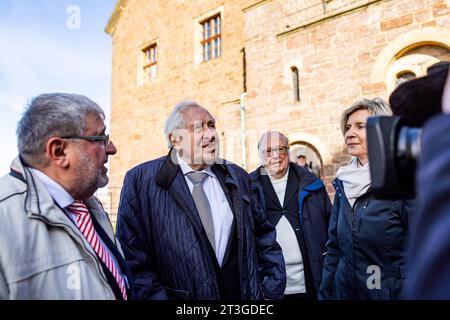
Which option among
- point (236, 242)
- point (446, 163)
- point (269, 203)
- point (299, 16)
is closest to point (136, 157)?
point (299, 16)

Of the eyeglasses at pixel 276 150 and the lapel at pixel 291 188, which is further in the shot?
the eyeglasses at pixel 276 150

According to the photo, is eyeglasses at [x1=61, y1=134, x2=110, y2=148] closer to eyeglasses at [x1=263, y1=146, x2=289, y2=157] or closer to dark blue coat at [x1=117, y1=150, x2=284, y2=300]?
dark blue coat at [x1=117, y1=150, x2=284, y2=300]

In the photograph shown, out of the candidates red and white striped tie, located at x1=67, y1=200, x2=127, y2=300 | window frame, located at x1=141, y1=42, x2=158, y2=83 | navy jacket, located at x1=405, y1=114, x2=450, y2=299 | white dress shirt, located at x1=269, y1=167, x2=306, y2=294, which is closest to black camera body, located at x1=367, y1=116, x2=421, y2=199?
navy jacket, located at x1=405, y1=114, x2=450, y2=299

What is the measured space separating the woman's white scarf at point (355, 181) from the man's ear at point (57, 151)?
1.66 m

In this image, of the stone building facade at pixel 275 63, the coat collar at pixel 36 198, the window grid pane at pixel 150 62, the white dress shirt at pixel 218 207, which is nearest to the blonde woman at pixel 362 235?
the white dress shirt at pixel 218 207

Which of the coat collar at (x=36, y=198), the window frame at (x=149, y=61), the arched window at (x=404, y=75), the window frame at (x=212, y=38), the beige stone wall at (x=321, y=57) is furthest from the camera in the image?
the window frame at (x=149, y=61)

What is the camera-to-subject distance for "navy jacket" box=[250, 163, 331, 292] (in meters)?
3.03

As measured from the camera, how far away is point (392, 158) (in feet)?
2.01

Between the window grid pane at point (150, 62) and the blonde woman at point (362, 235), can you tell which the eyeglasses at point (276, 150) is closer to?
the blonde woman at point (362, 235)

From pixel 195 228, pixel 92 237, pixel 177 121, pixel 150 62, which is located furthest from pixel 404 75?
pixel 150 62

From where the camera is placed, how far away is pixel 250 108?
9156 millimetres

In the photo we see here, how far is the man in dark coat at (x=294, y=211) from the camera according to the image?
2988 millimetres
